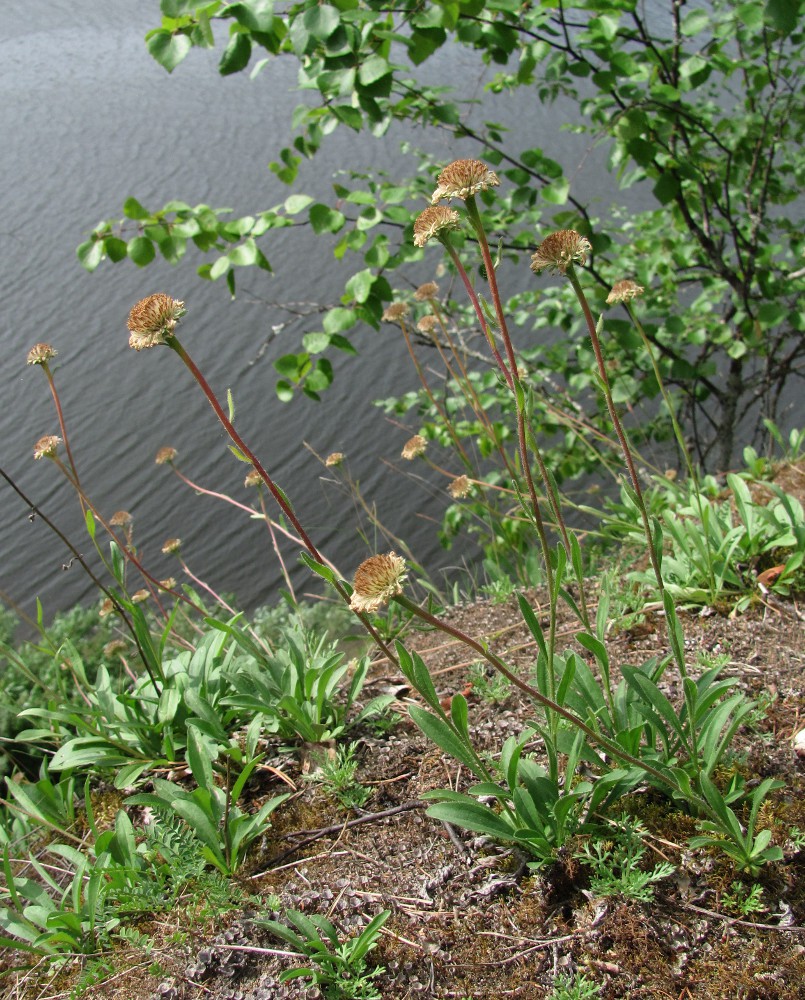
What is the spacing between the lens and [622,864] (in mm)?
1675

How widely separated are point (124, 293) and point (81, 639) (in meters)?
7.13

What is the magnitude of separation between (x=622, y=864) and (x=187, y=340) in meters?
9.95

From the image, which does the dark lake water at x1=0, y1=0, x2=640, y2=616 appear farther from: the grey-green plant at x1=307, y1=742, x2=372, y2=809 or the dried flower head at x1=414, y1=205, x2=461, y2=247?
the dried flower head at x1=414, y1=205, x2=461, y2=247

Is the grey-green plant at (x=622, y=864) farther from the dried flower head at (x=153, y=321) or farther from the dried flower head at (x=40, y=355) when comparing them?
the dried flower head at (x=40, y=355)

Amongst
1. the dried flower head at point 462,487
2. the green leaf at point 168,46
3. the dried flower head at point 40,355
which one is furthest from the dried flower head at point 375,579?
the green leaf at point 168,46

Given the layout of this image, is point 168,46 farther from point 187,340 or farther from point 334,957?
point 187,340

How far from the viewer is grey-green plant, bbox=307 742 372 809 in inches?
82.4

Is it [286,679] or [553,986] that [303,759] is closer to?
[286,679]

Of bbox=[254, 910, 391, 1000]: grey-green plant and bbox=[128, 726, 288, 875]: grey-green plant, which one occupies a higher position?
bbox=[128, 726, 288, 875]: grey-green plant

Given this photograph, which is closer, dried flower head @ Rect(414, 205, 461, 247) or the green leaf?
dried flower head @ Rect(414, 205, 461, 247)

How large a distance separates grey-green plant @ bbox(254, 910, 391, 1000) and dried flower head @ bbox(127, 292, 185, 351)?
3.68 ft

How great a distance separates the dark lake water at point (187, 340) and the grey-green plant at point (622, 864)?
4.04 metres

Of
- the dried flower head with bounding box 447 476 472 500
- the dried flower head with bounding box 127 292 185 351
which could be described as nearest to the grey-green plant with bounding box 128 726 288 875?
the dried flower head with bounding box 127 292 185 351

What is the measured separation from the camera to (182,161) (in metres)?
13.7
